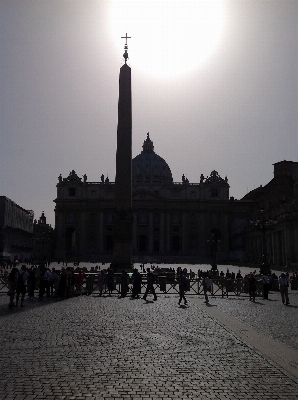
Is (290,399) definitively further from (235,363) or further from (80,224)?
(80,224)

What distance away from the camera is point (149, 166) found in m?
113

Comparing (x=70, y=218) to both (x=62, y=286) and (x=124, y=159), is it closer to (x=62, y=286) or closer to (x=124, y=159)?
(x=124, y=159)

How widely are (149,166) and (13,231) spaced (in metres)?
46.2

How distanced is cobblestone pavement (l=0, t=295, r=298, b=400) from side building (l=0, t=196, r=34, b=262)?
5482 cm

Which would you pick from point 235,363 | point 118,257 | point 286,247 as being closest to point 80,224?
point 286,247

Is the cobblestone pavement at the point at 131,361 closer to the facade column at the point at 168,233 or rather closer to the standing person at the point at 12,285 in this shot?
the standing person at the point at 12,285

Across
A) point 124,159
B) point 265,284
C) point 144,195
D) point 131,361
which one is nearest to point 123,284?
point 265,284

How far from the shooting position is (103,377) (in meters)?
6.43

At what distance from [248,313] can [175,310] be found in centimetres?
221

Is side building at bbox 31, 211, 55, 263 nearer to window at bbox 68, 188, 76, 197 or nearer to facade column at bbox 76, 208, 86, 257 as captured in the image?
facade column at bbox 76, 208, 86, 257

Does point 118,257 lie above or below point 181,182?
below

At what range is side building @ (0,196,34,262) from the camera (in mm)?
68562

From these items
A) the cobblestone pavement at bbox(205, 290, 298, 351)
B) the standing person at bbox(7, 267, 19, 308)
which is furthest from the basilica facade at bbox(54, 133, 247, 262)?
the standing person at bbox(7, 267, 19, 308)

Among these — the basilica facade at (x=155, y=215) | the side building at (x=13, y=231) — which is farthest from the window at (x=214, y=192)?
the side building at (x=13, y=231)
